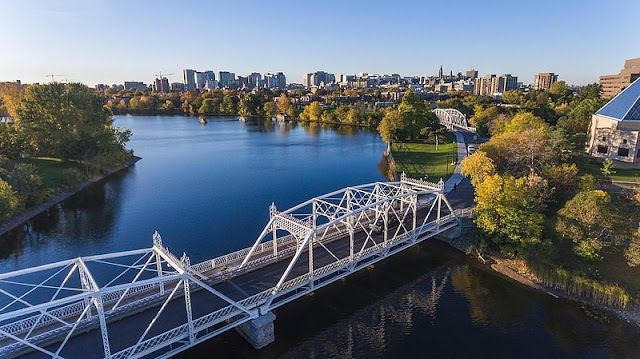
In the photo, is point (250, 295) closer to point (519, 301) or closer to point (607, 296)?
point (519, 301)

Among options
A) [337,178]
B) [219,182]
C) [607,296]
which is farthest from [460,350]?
[219,182]

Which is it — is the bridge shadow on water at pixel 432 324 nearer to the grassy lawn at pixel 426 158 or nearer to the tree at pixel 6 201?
the grassy lawn at pixel 426 158

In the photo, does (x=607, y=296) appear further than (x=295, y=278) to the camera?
Yes

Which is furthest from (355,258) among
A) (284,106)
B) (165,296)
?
(284,106)

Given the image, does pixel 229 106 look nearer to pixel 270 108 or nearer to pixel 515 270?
pixel 270 108

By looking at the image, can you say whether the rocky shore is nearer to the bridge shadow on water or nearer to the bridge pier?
the bridge pier

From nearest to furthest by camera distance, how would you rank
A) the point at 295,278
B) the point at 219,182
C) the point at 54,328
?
the point at 54,328 < the point at 295,278 < the point at 219,182

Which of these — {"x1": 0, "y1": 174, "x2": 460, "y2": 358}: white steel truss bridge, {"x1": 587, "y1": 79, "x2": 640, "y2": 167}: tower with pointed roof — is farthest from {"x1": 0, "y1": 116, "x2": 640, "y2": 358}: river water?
{"x1": 587, "y1": 79, "x2": 640, "y2": 167}: tower with pointed roof
